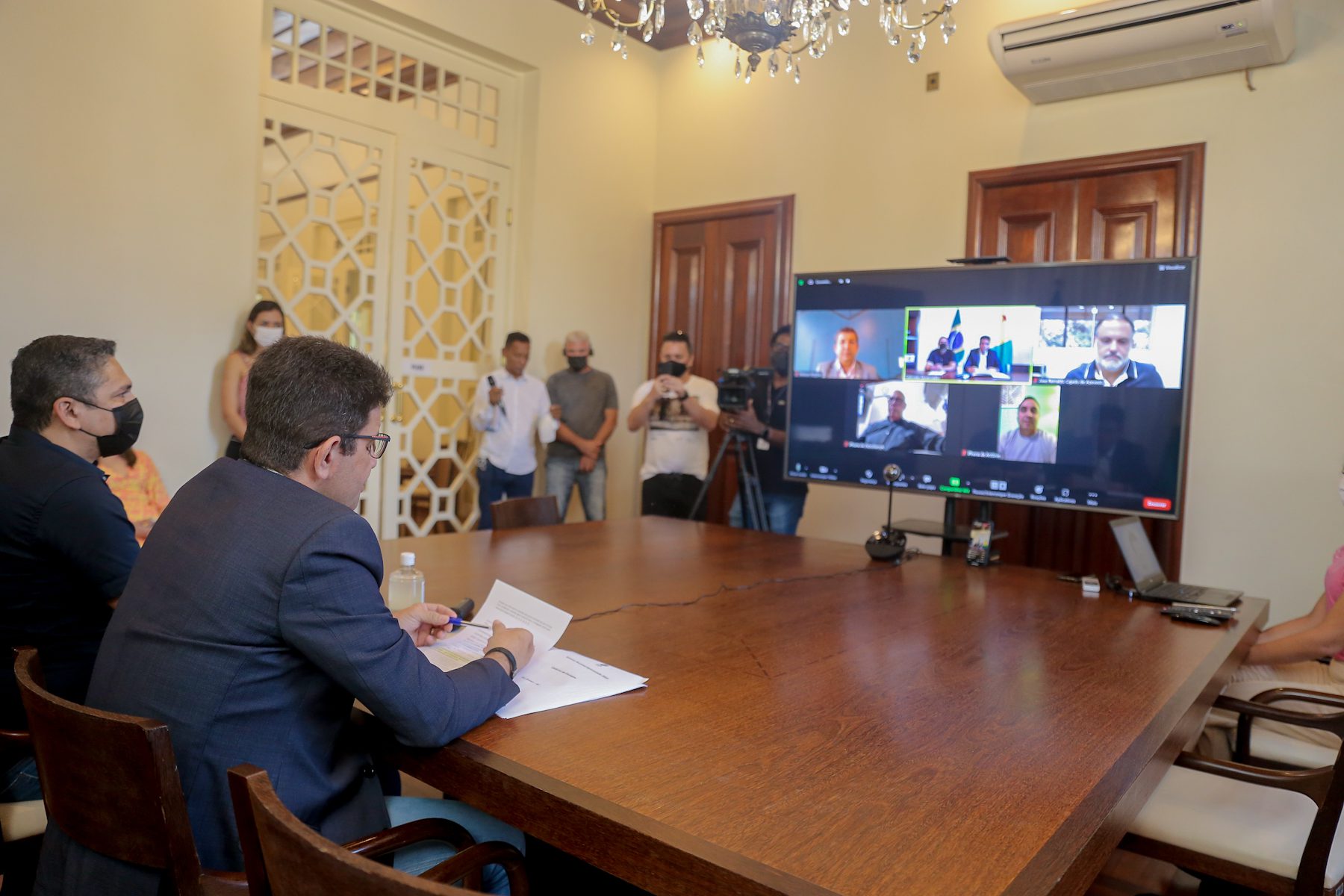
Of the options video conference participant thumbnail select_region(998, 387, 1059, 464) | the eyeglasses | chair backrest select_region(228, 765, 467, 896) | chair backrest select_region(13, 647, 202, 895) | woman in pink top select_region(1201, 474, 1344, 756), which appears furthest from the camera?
video conference participant thumbnail select_region(998, 387, 1059, 464)

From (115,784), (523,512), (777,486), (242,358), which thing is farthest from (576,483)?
(115,784)

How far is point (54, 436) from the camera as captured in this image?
6.33ft

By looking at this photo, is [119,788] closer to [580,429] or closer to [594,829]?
[594,829]

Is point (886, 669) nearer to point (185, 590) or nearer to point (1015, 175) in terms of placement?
point (185, 590)

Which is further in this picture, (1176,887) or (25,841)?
(1176,887)

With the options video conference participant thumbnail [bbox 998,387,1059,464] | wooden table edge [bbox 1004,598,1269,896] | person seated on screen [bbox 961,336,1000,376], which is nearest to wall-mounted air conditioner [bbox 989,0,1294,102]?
person seated on screen [bbox 961,336,1000,376]

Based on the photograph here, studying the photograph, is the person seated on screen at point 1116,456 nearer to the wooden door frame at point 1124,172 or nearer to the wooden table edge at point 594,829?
the wooden door frame at point 1124,172

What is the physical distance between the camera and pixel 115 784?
1089mm

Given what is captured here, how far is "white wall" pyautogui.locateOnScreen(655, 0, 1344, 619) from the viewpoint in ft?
12.4

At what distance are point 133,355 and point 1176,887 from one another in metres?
3.89

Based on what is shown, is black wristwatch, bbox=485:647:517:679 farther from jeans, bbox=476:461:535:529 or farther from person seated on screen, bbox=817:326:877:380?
jeans, bbox=476:461:535:529

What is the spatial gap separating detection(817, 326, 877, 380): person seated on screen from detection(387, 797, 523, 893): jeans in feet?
7.26

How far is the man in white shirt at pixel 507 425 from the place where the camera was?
4984mm

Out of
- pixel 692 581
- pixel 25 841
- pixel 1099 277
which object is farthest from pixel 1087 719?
pixel 1099 277
